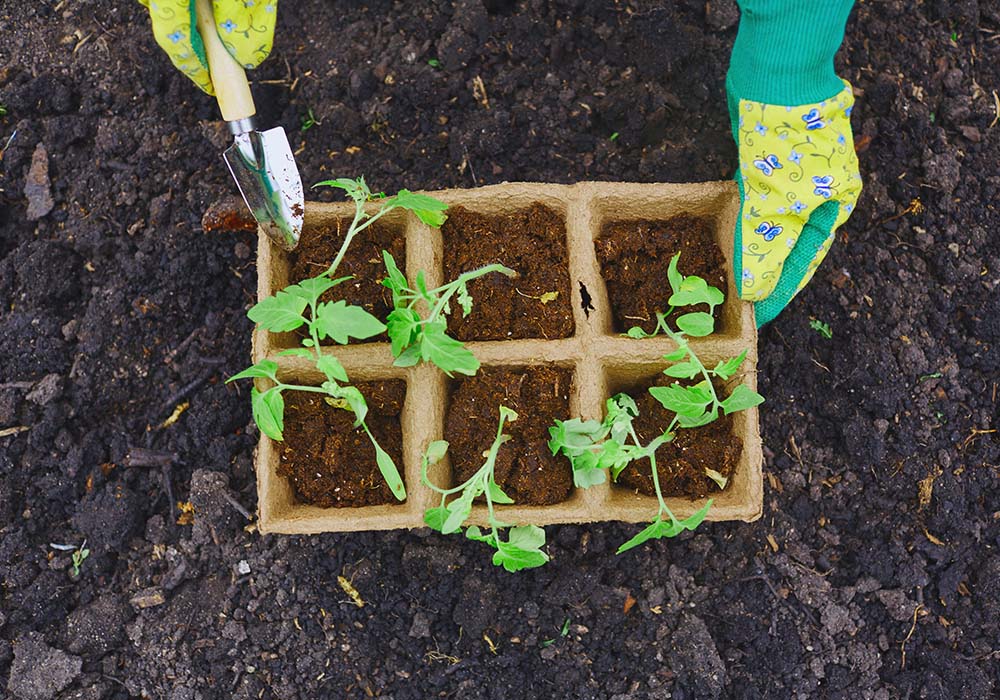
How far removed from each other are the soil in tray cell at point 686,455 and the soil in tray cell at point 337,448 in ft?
1.32

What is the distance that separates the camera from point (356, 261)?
1513 mm

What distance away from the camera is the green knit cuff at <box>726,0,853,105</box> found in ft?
4.67

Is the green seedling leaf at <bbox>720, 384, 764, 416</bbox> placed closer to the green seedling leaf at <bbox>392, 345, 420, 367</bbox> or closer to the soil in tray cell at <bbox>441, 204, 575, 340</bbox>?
the soil in tray cell at <bbox>441, 204, 575, 340</bbox>

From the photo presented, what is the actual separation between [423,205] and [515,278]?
204 millimetres

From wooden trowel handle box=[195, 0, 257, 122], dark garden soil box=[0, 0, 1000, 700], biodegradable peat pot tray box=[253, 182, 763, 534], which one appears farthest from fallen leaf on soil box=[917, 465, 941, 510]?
wooden trowel handle box=[195, 0, 257, 122]

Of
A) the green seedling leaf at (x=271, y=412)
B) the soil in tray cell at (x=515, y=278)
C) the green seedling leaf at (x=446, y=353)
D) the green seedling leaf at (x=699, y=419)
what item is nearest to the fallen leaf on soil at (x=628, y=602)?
the green seedling leaf at (x=699, y=419)

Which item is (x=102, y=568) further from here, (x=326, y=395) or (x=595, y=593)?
(x=595, y=593)

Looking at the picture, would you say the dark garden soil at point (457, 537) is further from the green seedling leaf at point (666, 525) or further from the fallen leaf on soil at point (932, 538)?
the green seedling leaf at point (666, 525)

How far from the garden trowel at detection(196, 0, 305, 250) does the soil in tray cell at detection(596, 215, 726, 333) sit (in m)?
0.51

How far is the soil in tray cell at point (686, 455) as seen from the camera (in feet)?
4.86

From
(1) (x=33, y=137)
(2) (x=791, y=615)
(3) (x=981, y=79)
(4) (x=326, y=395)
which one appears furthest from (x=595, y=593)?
(1) (x=33, y=137)

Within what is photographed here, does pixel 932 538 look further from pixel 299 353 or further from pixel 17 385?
pixel 17 385

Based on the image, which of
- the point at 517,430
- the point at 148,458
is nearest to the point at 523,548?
the point at 517,430

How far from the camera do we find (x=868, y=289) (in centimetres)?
176
